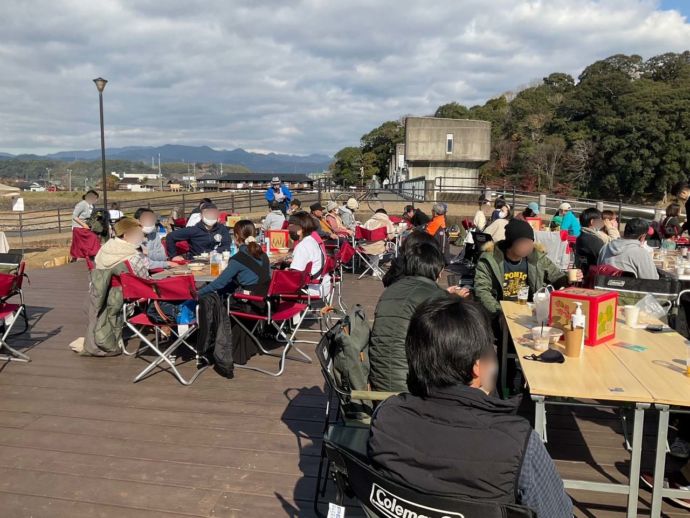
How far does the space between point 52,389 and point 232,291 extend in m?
1.57

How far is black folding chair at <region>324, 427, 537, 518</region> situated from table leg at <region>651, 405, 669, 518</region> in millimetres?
1276

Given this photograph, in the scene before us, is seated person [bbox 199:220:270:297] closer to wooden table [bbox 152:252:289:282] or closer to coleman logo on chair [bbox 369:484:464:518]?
wooden table [bbox 152:252:289:282]

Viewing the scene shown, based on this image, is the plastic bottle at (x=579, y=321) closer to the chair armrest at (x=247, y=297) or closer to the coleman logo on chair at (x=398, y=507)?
the coleman logo on chair at (x=398, y=507)

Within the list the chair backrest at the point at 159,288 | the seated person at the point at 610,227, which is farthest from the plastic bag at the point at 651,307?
the seated person at the point at 610,227

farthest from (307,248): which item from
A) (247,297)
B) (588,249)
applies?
(588,249)

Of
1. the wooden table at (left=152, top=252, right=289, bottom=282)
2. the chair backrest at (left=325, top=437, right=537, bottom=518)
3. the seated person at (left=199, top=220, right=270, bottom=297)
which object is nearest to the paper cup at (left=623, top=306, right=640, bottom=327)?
the chair backrest at (left=325, top=437, right=537, bottom=518)

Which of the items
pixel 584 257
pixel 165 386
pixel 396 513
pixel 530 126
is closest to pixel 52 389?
pixel 165 386

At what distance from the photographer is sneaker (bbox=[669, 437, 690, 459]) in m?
2.96

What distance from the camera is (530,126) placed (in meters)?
45.3

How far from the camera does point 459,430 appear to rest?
1252mm

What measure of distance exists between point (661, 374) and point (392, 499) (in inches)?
65.4

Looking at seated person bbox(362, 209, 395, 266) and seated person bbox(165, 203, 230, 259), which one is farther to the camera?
seated person bbox(362, 209, 395, 266)

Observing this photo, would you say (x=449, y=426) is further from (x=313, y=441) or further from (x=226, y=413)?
(x=226, y=413)

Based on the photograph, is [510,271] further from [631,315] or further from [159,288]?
[159,288]
